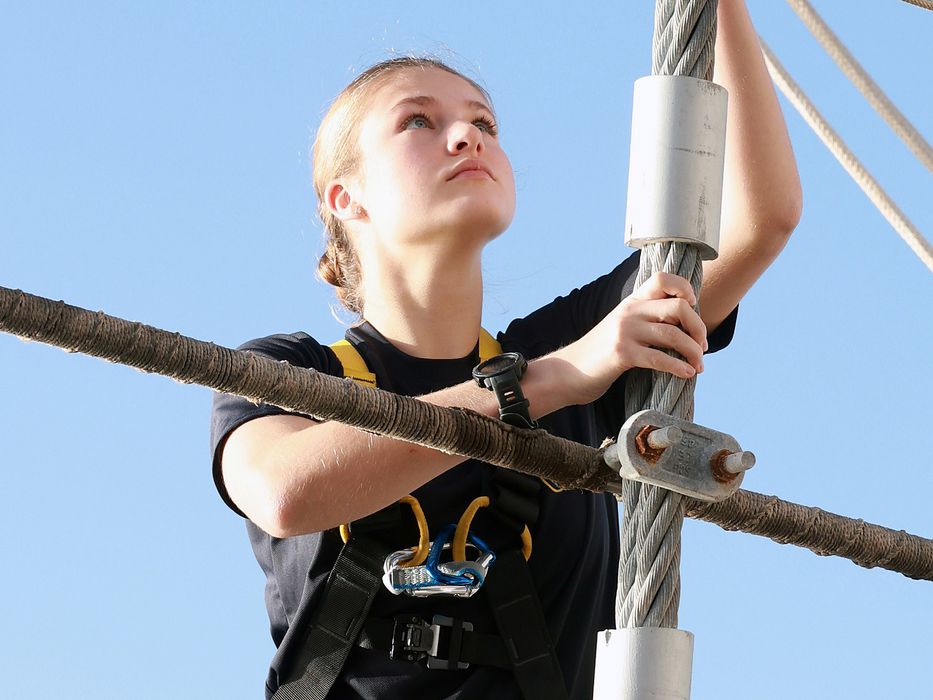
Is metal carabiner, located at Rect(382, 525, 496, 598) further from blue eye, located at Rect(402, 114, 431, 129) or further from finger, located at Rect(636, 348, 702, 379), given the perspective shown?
blue eye, located at Rect(402, 114, 431, 129)

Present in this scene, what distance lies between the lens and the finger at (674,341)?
2.31 m

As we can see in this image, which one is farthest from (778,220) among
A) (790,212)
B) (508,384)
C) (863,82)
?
(863,82)

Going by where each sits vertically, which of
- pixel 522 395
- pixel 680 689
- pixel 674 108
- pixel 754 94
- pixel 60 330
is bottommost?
pixel 680 689

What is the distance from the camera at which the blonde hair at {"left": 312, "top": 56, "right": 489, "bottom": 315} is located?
11.9 ft

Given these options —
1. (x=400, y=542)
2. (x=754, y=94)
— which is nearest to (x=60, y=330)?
(x=400, y=542)

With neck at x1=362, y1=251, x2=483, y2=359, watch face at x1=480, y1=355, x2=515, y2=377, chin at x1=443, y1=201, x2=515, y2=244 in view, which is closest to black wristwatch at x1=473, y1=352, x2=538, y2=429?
watch face at x1=480, y1=355, x2=515, y2=377

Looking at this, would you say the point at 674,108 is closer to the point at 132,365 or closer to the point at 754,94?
the point at 754,94

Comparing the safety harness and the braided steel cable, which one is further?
the safety harness

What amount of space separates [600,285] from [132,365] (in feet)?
5.01

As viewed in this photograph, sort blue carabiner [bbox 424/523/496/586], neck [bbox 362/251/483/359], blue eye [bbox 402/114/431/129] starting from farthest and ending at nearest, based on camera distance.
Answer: blue eye [bbox 402/114/431/129] < neck [bbox 362/251/483/359] < blue carabiner [bbox 424/523/496/586]

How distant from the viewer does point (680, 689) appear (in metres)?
2.13

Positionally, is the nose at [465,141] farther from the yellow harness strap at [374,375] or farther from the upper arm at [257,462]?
the upper arm at [257,462]

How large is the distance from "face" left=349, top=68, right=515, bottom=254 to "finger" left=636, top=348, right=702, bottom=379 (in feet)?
2.94

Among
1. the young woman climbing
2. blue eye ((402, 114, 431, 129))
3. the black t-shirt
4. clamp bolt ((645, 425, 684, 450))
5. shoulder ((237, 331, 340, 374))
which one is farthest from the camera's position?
blue eye ((402, 114, 431, 129))
